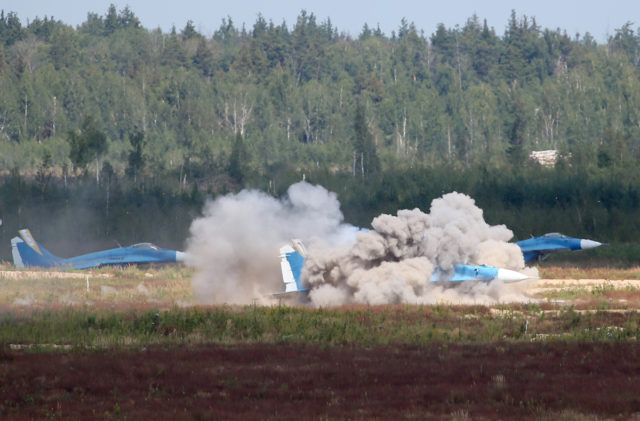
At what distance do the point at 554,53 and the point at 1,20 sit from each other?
90.5 meters

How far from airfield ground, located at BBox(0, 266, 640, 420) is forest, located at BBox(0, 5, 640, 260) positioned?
4314 cm

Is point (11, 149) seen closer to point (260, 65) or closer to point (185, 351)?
point (260, 65)

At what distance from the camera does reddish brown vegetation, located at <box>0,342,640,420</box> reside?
19609 millimetres

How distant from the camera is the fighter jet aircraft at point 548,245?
60.6m

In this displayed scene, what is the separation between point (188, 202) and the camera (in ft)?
289

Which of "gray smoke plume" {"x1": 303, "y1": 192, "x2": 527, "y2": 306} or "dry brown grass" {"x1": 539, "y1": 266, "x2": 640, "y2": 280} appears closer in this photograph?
"gray smoke plume" {"x1": 303, "y1": 192, "x2": 527, "y2": 306}

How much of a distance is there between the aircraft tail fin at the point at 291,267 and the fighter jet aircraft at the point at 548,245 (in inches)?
891

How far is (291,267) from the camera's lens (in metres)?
41.7

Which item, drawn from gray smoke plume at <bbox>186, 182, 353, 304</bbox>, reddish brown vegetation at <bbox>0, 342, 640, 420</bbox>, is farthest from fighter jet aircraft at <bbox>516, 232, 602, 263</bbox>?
reddish brown vegetation at <bbox>0, 342, 640, 420</bbox>

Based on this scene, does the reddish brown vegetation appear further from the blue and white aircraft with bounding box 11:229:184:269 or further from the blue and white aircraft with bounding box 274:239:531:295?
the blue and white aircraft with bounding box 11:229:184:269

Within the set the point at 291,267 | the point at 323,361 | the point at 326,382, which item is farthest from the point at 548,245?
the point at 326,382

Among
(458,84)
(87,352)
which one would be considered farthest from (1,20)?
(87,352)

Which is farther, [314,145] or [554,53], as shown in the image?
[554,53]

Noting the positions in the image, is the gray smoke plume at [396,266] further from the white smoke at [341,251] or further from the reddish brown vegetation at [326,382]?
the reddish brown vegetation at [326,382]
